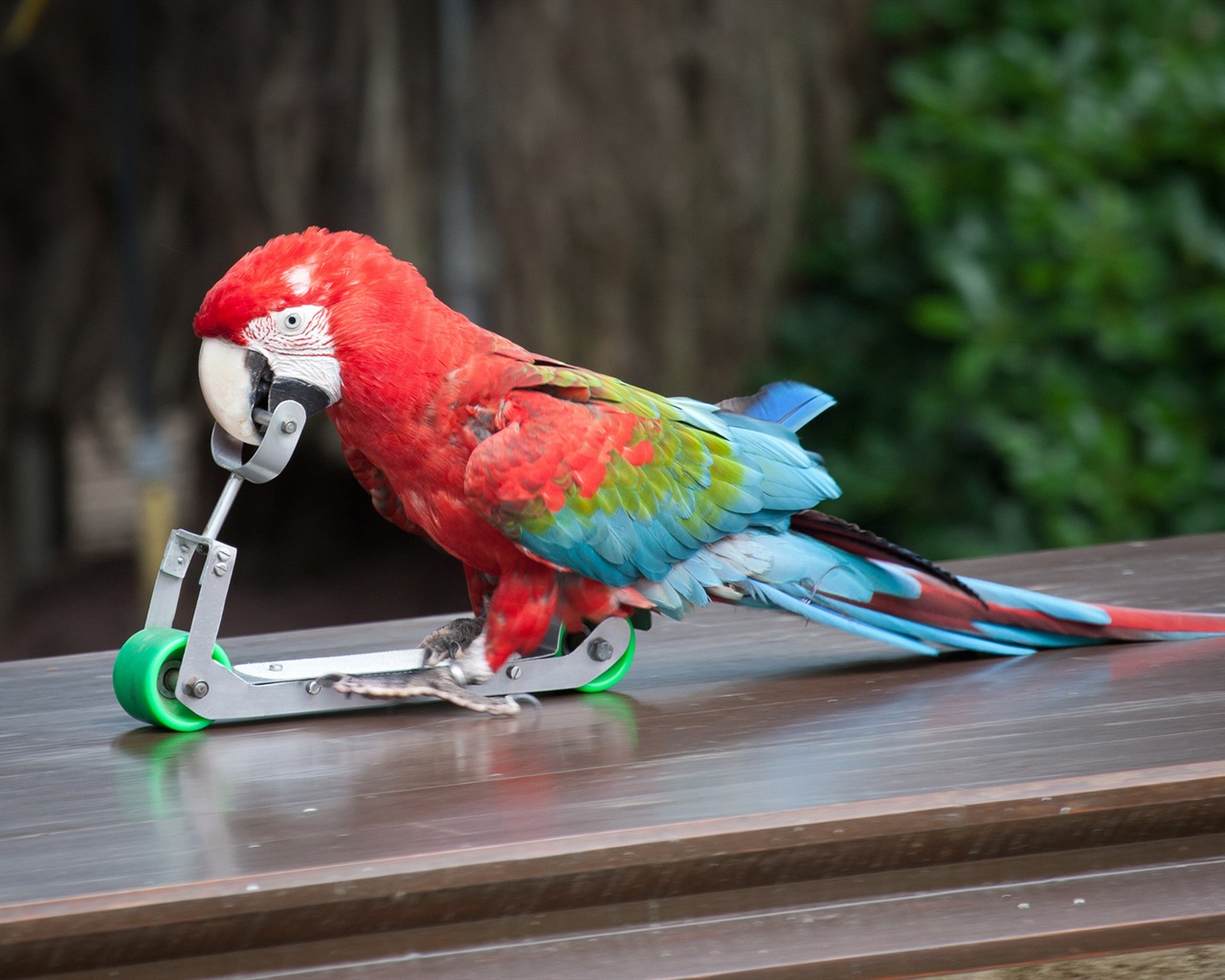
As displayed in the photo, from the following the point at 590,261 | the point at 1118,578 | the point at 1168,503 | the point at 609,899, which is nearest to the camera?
the point at 609,899

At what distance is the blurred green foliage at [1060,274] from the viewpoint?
7.75 feet

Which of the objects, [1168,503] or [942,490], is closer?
Answer: [1168,503]

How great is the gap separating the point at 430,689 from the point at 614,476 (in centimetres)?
22

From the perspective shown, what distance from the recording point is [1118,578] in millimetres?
1406

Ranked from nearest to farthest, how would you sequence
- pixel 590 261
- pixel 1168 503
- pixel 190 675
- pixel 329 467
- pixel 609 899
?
pixel 609 899 < pixel 190 675 < pixel 1168 503 < pixel 590 261 < pixel 329 467

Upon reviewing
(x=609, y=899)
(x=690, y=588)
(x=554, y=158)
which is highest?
(x=554, y=158)

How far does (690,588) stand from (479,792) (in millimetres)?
284

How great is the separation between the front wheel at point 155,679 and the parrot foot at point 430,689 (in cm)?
10

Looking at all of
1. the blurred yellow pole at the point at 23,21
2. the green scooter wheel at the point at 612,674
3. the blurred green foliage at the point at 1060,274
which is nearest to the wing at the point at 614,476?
the green scooter wheel at the point at 612,674

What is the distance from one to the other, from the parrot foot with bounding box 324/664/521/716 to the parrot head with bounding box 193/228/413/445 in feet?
0.68

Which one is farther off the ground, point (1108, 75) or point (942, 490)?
point (1108, 75)

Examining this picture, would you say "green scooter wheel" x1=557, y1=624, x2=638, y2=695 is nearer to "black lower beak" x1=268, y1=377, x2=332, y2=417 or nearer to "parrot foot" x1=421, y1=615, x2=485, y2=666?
"parrot foot" x1=421, y1=615, x2=485, y2=666

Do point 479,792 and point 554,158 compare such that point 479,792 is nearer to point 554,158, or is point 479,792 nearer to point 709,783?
point 709,783

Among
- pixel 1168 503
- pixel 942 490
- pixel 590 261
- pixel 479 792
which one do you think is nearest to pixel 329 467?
pixel 590 261
